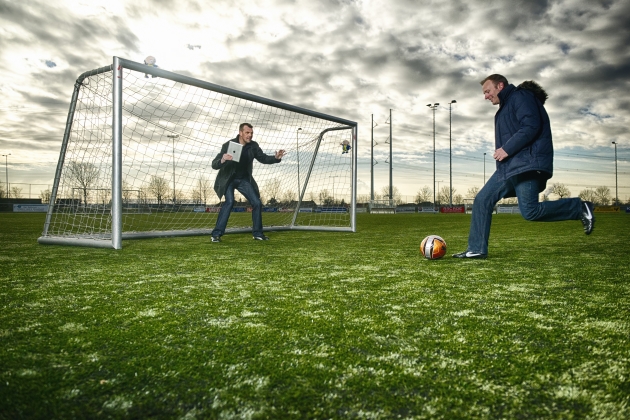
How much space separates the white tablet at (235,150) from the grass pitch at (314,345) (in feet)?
10.6

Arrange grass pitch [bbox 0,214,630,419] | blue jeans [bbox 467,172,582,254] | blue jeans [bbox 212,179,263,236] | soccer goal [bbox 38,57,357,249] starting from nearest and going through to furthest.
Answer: grass pitch [bbox 0,214,630,419] → blue jeans [bbox 467,172,582,254] → soccer goal [bbox 38,57,357,249] → blue jeans [bbox 212,179,263,236]

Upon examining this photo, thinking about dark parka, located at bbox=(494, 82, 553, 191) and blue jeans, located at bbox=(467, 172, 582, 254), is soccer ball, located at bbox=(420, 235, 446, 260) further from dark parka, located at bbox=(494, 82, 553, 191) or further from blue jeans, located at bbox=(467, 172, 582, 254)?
dark parka, located at bbox=(494, 82, 553, 191)

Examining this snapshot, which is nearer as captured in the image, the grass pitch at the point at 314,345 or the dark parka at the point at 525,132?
the grass pitch at the point at 314,345

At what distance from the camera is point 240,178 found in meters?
6.78

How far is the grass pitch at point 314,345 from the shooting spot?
46.1 inches

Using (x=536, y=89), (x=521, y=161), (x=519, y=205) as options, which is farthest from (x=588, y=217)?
(x=536, y=89)

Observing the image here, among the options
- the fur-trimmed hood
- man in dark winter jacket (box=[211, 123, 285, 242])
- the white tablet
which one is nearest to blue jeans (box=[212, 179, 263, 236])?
man in dark winter jacket (box=[211, 123, 285, 242])

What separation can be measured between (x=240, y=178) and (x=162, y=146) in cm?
170

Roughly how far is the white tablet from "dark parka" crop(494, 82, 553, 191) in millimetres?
3698

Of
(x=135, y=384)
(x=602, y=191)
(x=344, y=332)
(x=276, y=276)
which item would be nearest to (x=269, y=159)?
(x=276, y=276)

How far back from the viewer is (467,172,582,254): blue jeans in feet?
13.0

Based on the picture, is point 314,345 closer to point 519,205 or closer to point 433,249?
point 433,249

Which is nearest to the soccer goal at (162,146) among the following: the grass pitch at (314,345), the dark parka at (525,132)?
the grass pitch at (314,345)

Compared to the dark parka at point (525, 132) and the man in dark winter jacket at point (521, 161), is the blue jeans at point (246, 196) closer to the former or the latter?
the man in dark winter jacket at point (521, 161)
